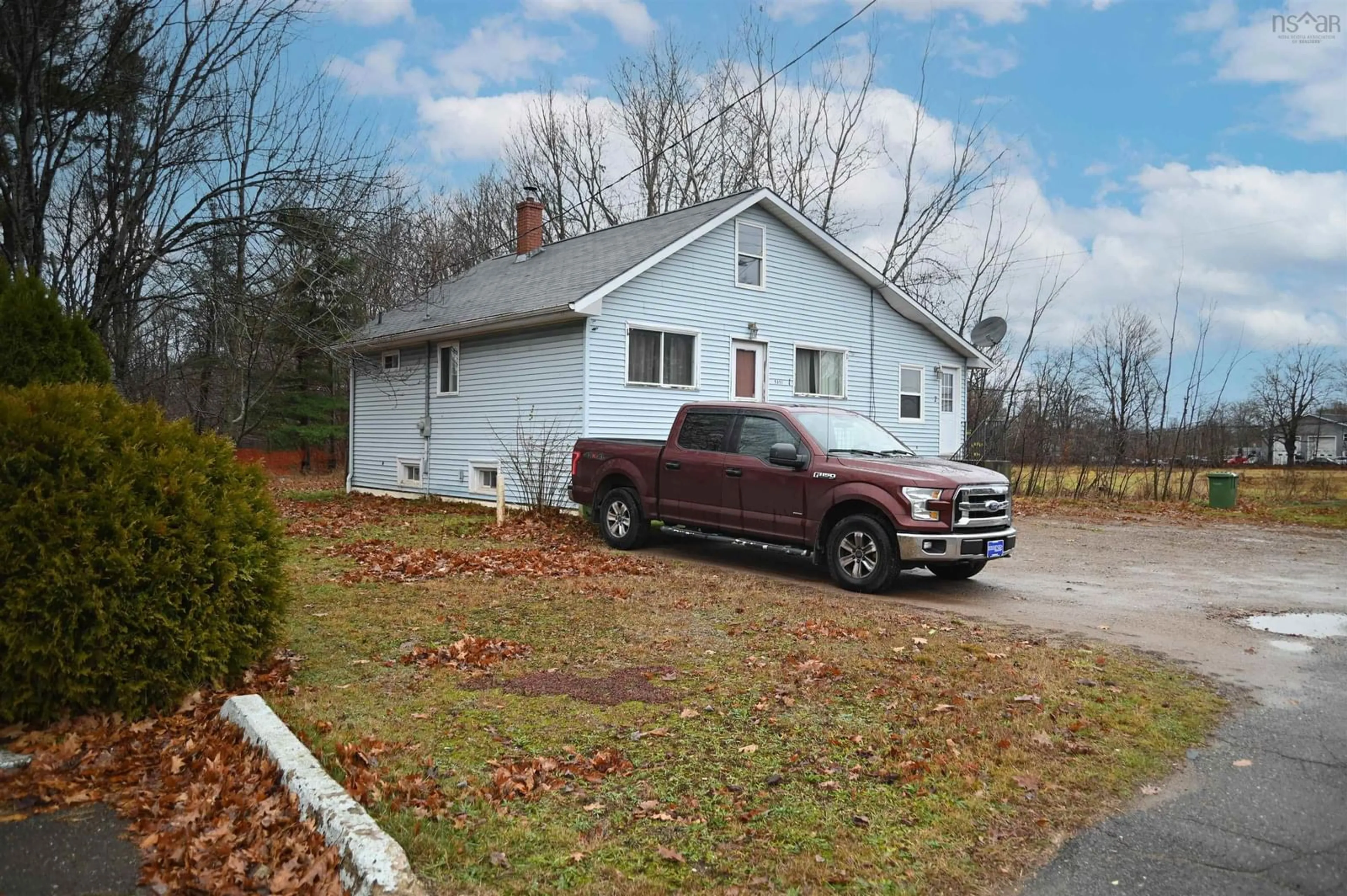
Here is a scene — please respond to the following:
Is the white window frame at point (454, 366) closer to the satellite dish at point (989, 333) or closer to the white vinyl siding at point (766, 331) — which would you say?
the white vinyl siding at point (766, 331)

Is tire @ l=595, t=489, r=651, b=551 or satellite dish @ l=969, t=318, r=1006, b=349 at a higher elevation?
satellite dish @ l=969, t=318, r=1006, b=349

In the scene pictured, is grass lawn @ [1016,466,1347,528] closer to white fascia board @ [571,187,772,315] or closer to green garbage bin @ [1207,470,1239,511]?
green garbage bin @ [1207,470,1239,511]

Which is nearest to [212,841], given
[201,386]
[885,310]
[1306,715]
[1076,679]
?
[1076,679]

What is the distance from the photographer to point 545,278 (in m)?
18.2

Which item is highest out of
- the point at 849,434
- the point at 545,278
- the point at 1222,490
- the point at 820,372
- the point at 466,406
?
the point at 545,278

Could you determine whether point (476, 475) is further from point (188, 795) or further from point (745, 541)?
point (188, 795)

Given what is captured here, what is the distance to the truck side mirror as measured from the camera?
10.2 metres

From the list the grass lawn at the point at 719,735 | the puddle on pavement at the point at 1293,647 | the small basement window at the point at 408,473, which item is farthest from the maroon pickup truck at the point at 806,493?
the small basement window at the point at 408,473

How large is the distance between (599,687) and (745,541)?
538cm

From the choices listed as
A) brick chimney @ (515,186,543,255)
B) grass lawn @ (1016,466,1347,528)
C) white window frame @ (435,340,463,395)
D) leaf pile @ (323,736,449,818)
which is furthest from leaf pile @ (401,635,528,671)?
brick chimney @ (515,186,543,255)

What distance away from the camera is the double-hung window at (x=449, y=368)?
18.7 m

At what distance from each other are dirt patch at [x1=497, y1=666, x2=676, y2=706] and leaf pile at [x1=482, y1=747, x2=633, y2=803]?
0.89 meters

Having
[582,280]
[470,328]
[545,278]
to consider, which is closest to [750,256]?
[582,280]

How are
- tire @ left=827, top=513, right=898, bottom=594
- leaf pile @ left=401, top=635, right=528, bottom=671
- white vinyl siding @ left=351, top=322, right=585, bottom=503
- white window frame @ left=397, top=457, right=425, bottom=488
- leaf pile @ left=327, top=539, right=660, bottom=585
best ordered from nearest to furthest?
leaf pile @ left=401, top=635, right=528, bottom=671, tire @ left=827, top=513, right=898, bottom=594, leaf pile @ left=327, top=539, right=660, bottom=585, white vinyl siding @ left=351, top=322, right=585, bottom=503, white window frame @ left=397, top=457, right=425, bottom=488
